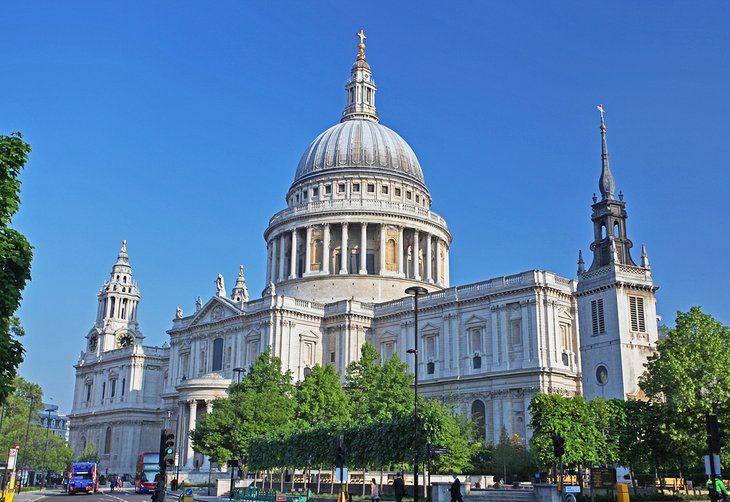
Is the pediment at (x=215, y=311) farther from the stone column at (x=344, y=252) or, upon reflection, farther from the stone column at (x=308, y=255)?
the stone column at (x=344, y=252)

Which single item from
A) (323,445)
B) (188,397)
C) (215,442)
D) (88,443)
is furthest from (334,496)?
(88,443)

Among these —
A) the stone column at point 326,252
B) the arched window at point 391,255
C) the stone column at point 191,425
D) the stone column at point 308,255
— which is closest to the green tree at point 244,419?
the stone column at point 191,425

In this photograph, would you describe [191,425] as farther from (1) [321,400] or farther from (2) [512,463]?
(2) [512,463]

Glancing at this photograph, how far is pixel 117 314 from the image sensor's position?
130 meters

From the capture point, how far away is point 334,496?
51125 mm

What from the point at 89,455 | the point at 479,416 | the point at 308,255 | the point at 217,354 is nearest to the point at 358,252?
the point at 308,255

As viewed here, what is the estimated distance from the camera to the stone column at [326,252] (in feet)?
318

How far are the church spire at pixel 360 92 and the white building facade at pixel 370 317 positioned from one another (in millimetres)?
202

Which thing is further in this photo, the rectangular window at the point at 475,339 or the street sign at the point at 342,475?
the rectangular window at the point at 475,339

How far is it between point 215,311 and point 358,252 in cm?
1807

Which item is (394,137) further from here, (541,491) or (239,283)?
(541,491)

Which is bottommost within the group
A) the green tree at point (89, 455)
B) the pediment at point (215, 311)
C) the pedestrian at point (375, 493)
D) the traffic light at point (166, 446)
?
the pedestrian at point (375, 493)

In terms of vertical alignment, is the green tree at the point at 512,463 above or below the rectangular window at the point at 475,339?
below

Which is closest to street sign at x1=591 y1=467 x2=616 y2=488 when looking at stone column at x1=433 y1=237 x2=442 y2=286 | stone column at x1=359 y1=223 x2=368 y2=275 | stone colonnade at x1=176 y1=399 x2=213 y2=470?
stone colonnade at x1=176 y1=399 x2=213 y2=470
